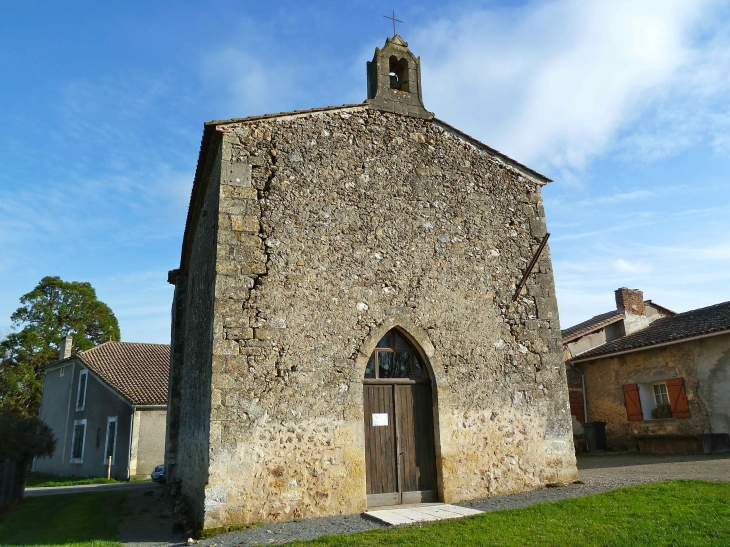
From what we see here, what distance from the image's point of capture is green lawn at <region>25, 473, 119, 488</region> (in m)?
19.6

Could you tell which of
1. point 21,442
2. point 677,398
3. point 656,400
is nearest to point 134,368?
point 21,442

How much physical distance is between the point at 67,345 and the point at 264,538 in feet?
84.2

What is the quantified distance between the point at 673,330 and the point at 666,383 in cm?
174

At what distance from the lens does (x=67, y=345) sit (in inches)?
1105

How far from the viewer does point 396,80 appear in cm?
1093

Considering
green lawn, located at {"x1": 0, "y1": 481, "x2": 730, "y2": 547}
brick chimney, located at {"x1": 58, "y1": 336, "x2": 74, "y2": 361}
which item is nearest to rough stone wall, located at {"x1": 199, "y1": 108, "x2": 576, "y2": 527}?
green lawn, located at {"x1": 0, "y1": 481, "x2": 730, "y2": 547}

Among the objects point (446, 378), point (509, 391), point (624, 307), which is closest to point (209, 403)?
point (446, 378)

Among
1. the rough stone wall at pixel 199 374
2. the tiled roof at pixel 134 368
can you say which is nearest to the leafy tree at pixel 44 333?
the tiled roof at pixel 134 368

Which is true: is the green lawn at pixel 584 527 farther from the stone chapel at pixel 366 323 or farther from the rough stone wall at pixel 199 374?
the stone chapel at pixel 366 323

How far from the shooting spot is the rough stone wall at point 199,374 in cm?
783

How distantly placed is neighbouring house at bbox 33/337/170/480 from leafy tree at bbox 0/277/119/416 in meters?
2.45

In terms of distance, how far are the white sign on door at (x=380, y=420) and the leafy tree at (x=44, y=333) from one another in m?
26.5

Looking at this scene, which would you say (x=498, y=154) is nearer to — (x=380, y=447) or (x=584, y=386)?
(x=380, y=447)

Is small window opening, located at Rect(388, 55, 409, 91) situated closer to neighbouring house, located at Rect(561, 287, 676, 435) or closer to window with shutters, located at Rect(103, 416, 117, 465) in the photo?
neighbouring house, located at Rect(561, 287, 676, 435)
